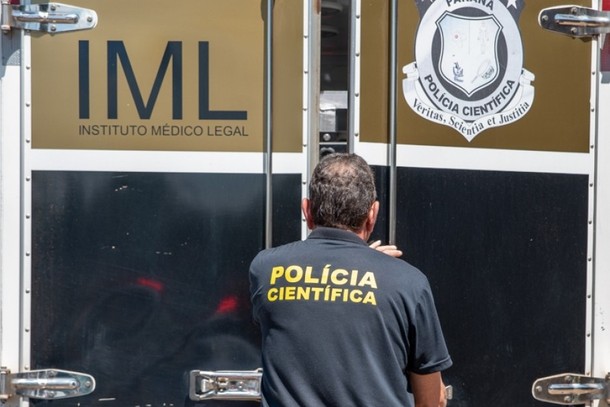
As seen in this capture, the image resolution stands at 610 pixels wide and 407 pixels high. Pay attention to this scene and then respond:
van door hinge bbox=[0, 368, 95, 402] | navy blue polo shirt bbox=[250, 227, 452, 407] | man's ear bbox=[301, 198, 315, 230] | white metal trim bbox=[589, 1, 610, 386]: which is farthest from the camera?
white metal trim bbox=[589, 1, 610, 386]

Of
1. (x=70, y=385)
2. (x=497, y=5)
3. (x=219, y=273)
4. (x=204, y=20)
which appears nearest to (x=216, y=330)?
(x=219, y=273)

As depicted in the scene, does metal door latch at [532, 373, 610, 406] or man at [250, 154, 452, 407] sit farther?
metal door latch at [532, 373, 610, 406]

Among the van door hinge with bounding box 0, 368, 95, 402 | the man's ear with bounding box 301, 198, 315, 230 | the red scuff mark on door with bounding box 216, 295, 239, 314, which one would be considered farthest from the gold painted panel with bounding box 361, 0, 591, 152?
the van door hinge with bounding box 0, 368, 95, 402

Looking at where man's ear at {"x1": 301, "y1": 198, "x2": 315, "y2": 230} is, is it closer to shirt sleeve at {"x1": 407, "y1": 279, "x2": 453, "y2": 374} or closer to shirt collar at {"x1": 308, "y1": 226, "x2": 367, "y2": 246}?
shirt collar at {"x1": 308, "y1": 226, "x2": 367, "y2": 246}

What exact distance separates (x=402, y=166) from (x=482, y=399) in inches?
27.7

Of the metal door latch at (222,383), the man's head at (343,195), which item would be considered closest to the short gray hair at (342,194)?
the man's head at (343,195)

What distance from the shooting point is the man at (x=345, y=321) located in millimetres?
2250

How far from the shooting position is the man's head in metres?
2.34

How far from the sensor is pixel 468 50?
287 centimetres

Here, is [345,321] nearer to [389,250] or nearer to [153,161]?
[389,250]

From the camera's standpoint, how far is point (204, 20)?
279cm

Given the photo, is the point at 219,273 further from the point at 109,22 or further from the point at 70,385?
the point at 109,22

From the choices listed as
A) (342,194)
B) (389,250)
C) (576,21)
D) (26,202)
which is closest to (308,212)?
(342,194)

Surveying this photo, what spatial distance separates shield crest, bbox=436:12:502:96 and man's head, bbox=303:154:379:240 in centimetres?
63
